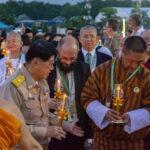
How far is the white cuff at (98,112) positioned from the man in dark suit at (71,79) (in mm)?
319

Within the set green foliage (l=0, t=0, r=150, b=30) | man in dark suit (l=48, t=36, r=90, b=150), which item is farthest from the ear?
green foliage (l=0, t=0, r=150, b=30)

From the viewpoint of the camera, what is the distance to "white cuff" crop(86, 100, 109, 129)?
14.4ft

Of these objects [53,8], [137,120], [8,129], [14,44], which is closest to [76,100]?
[137,120]

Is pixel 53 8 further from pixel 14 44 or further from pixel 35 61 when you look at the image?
pixel 35 61

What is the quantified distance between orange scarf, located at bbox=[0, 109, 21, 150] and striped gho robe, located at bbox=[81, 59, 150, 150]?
177cm

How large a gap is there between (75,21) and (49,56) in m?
32.6

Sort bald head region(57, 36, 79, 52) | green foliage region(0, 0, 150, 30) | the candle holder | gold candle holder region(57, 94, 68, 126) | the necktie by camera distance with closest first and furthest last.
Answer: gold candle holder region(57, 94, 68, 126)
the candle holder
bald head region(57, 36, 79, 52)
the necktie
green foliage region(0, 0, 150, 30)

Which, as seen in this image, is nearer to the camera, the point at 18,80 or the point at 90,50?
the point at 18,80

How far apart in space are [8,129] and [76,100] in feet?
7.26

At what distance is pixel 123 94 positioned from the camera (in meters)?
4.40

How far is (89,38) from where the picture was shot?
6617 millimetres

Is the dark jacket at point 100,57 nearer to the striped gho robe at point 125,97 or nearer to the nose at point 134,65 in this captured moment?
the striped gho robe at point 125,97

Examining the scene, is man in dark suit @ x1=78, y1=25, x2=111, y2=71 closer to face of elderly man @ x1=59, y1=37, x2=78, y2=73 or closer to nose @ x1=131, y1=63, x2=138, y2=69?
face of elderly man @ x1=59, y1=37, x2=78, y2=73

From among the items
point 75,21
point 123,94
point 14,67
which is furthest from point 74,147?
point 75,21
